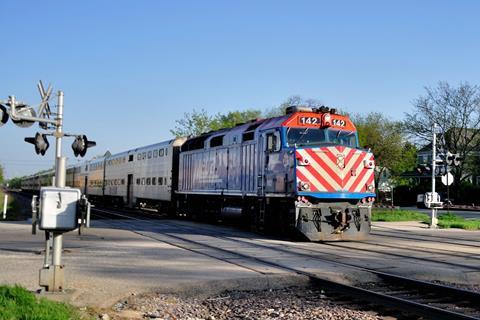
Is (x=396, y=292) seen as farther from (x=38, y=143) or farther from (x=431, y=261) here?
(x=38, y=143)

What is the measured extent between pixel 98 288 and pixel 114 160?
107 ft

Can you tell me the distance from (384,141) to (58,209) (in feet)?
161

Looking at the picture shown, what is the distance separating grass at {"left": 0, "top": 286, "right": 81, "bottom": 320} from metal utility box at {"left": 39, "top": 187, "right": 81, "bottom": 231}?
35.3 inches

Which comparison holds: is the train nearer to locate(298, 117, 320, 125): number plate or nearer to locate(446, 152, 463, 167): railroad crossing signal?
locate(298, 117, 320, 125): number plate

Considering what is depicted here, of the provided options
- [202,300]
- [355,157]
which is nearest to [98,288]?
[202,300]

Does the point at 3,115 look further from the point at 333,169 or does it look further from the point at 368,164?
the point at 368,164

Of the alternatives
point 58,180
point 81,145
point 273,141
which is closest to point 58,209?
point 58,180

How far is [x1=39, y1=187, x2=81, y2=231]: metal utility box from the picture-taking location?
699 centimetres

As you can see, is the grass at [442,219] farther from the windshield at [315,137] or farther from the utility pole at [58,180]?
the utility pole at [58,180]

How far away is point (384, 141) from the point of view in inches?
2087

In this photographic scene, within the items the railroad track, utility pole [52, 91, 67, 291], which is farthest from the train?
utility pole [52, 91, 67, 291]

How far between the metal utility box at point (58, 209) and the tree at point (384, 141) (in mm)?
43659

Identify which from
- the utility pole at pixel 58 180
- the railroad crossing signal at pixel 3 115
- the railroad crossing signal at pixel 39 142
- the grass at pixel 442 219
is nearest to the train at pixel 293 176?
the railroad crossing signal at pixel 39 142

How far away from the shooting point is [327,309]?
6781 millimetres
